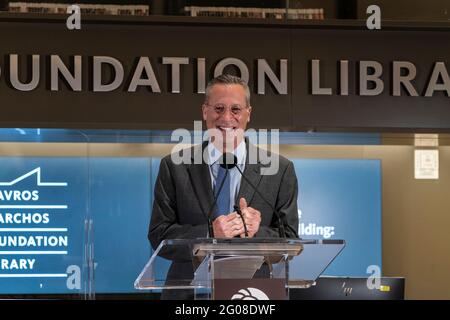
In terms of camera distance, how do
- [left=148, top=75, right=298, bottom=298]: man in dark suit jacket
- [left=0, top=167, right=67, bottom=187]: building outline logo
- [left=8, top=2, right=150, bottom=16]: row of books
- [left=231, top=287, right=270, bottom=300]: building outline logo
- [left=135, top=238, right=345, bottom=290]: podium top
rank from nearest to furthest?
1. [left=231, top=287, right=270, bottom=300]: building outline logo
2. [left=135, top=238, right=345, bottom=290]: podium top
3. [left=148, top=75, right=298, bottom=298]: man in dark suit jacket
4. [left=8, top=2, right=150, bottom=16]: row of books
5. [left=0, top=167, right=67, bottom=187]: building outline logo

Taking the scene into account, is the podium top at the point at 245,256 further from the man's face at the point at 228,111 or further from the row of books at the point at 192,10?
the row of books at the point at 192,10

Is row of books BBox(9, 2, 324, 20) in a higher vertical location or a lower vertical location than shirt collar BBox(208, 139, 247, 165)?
higher

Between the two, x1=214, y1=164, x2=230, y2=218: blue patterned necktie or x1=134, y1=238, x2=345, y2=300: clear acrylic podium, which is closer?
x1=134, y1=238, x2=345, y2=300: clear acrylic podium

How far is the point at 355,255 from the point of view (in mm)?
7086

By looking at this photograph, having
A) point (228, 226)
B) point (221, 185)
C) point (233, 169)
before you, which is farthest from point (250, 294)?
point (233, 169)

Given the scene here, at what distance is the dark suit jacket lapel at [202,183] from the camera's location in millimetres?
3770

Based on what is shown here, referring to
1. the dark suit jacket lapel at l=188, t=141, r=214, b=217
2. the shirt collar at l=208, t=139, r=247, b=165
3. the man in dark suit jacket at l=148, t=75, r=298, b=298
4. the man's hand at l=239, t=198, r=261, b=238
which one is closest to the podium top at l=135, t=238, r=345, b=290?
the man's hand at l=239, t=198, r=261, b=238

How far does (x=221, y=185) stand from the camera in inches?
147

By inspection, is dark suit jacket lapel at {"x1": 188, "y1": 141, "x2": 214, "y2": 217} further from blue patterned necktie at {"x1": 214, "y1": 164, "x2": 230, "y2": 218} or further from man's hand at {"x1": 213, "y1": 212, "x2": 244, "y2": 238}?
man's hand at {"x1": 213, "y1": 212, "x2": 244, "y2": 238}

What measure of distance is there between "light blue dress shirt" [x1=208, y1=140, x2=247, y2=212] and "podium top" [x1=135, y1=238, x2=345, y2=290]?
74cm

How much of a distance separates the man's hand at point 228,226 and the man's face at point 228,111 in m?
0.70

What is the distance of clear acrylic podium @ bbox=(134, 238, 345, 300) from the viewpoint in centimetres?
256

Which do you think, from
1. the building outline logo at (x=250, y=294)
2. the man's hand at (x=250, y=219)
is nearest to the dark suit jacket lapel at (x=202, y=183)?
the man's hand at (x=250, y=219)
